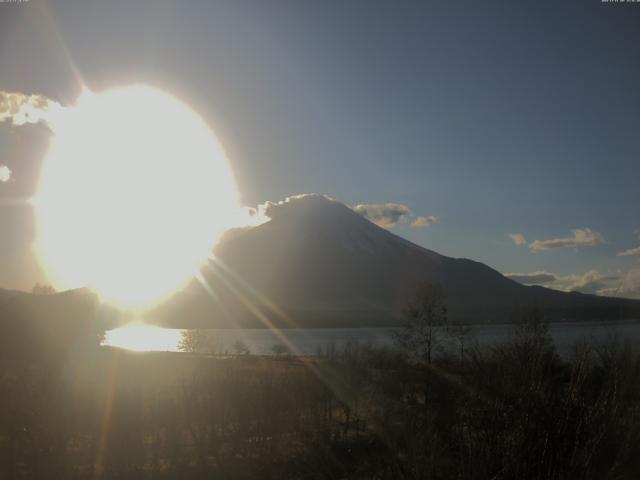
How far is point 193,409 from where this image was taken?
56.4 ft

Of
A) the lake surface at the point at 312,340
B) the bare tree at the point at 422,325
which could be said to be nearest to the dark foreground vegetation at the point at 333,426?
the bare tree at the point at 422,325

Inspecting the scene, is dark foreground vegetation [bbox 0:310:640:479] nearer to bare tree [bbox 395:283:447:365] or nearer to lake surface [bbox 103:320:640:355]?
bare tree [bbox 395:283:447:365]

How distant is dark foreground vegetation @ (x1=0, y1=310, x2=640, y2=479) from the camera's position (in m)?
5.12

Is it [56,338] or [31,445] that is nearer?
[31,445]

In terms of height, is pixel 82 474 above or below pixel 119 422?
below

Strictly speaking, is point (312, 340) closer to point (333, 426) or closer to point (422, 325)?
point (422, 325)

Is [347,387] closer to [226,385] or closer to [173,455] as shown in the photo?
[226,385]

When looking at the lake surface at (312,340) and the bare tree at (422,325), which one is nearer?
the bare tree at (422,325)

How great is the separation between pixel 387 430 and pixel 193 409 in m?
6.02

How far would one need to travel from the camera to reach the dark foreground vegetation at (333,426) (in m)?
5.12

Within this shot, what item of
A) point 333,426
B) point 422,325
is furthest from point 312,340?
point 333,426

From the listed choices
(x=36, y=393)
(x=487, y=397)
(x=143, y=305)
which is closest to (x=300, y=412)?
(x=36, y=393)

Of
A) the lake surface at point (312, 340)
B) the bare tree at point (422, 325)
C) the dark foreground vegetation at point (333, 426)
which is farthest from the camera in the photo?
the lake surface at point (312, 340)

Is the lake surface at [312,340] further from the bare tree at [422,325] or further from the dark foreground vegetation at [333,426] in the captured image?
the dark foreground vegetation at [333,426]
